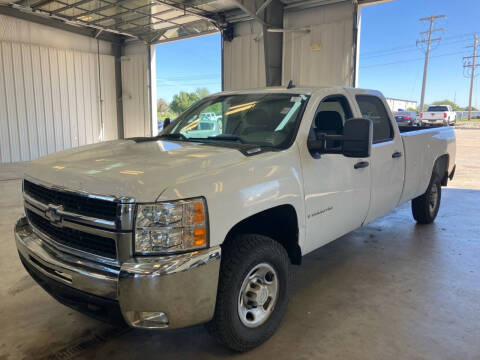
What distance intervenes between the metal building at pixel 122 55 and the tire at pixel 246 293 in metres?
8.54

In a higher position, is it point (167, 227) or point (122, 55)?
point (122, 55)

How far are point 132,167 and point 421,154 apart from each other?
3.66 meters

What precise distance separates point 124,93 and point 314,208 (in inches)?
576

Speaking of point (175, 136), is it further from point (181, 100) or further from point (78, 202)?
point (181, 100)

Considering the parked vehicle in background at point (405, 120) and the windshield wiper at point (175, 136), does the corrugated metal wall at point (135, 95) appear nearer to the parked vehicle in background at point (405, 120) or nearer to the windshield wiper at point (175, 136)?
the parked vehicle in background at point (405, 120)

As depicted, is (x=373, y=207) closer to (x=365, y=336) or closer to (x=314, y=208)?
(x=314, y=208)

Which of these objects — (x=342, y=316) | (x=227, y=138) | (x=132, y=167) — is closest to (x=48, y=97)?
(x=227, y=138)

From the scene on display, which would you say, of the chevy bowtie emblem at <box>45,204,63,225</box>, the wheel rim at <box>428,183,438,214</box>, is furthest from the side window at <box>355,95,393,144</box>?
the chevy bowtie emblem at <box>45,204,63,225</box>

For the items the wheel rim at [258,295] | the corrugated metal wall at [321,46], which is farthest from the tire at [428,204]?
the corrugated metal wall at [321,46]

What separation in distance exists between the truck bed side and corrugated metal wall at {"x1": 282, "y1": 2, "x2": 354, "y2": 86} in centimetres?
527

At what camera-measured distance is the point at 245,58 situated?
12.4 m

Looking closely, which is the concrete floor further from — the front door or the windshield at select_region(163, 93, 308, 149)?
the windshield at select_region(163, 93, 308, 149)

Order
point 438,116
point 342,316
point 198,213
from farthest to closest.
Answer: point 438,116 → point 342,316 → point 198,213

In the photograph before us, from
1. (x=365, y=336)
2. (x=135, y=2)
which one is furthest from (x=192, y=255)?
(x=135, y=2)
